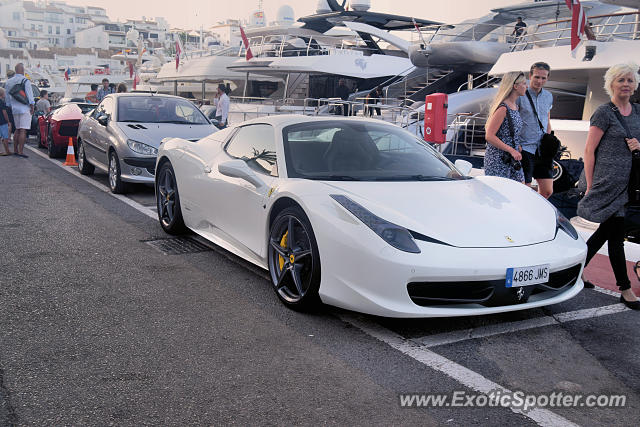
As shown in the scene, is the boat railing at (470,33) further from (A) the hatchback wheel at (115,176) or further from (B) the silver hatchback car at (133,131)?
(A) the hatchback wheel at (115,176)

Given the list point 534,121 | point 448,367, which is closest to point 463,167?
point 534,121

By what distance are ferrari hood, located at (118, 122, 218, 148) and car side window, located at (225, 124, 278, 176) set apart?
11.3 ft

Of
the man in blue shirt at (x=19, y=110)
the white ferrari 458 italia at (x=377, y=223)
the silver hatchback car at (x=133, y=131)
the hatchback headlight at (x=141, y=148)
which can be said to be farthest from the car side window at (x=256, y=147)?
the man in blue shirt at (x=19, y=110)

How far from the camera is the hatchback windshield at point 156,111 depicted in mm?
9727

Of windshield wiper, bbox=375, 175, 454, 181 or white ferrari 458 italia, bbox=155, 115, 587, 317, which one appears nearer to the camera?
white ferrari 458 italia, bbox=155, 115, 587, 317

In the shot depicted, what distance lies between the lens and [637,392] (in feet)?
10.3

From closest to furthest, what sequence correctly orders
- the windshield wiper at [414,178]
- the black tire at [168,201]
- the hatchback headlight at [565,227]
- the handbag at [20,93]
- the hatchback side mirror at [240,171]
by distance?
the hatchback headlight at [565,227], the windshield wiper at [414,178], the hatchback side mirror at [240,171], the black tire at [168,201], the handbag at [20,93]

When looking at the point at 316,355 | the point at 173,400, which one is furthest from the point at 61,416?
the point at 316,355

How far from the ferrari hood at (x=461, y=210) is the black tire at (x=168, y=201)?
247 cm

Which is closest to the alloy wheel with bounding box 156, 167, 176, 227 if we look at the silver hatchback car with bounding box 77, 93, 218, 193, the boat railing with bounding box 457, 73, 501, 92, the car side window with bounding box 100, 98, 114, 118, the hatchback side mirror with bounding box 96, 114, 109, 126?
the silver hatchback car with bounding box 77, 93, 218, 193

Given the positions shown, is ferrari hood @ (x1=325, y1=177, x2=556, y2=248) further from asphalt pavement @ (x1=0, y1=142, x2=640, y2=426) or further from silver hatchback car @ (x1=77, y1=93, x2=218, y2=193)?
silver hatchback car @ (x1=77, y1=93, x2=218, y2=193)

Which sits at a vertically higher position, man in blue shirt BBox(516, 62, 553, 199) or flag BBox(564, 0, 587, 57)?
flag BBox(564, 0, 587, 57)

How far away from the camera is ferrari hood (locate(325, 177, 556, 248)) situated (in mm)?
3836

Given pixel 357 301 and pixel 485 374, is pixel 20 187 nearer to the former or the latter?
pixel 357 301
